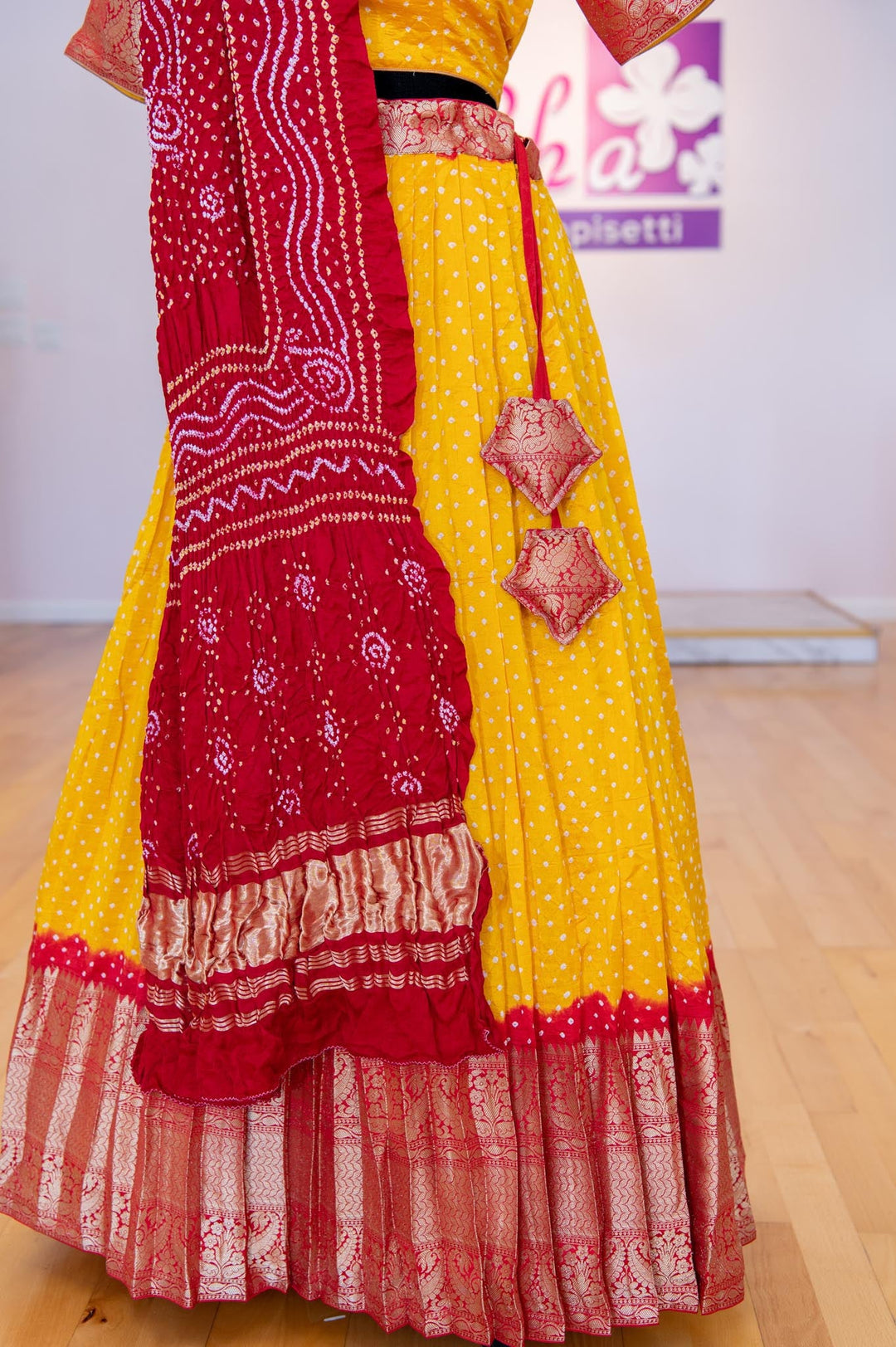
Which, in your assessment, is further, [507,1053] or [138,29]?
[138,29]

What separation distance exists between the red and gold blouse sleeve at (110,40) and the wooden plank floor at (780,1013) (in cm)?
114

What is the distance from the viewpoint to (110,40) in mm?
1265

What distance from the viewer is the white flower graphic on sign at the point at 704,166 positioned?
486 centimetres

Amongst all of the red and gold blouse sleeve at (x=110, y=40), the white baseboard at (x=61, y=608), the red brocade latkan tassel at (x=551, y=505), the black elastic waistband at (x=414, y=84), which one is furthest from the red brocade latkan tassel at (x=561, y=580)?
the white baseboard at (x=61, y=608)

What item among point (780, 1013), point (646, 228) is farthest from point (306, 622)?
point (646, 228)

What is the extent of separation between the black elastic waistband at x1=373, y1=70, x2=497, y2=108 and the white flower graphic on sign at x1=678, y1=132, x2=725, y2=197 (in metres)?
4.14

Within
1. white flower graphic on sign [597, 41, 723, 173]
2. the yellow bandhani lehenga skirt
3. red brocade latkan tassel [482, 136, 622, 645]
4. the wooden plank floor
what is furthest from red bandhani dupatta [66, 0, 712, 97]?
white flower graphic on sign [597, 41, 723, 173]

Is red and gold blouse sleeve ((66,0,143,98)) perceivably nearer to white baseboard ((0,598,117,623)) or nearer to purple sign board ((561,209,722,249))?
purple sign board ((561,209,722,249))

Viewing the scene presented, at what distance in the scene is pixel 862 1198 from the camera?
1367 millimetres

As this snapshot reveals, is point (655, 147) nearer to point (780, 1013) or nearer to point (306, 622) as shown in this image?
point (780, 1013)

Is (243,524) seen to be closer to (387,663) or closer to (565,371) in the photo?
(387,663)

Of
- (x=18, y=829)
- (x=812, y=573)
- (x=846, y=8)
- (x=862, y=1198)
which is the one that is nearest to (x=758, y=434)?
(x=812, y=573)

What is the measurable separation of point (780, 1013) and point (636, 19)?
126 cm

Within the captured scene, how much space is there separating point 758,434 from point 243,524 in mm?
4284
